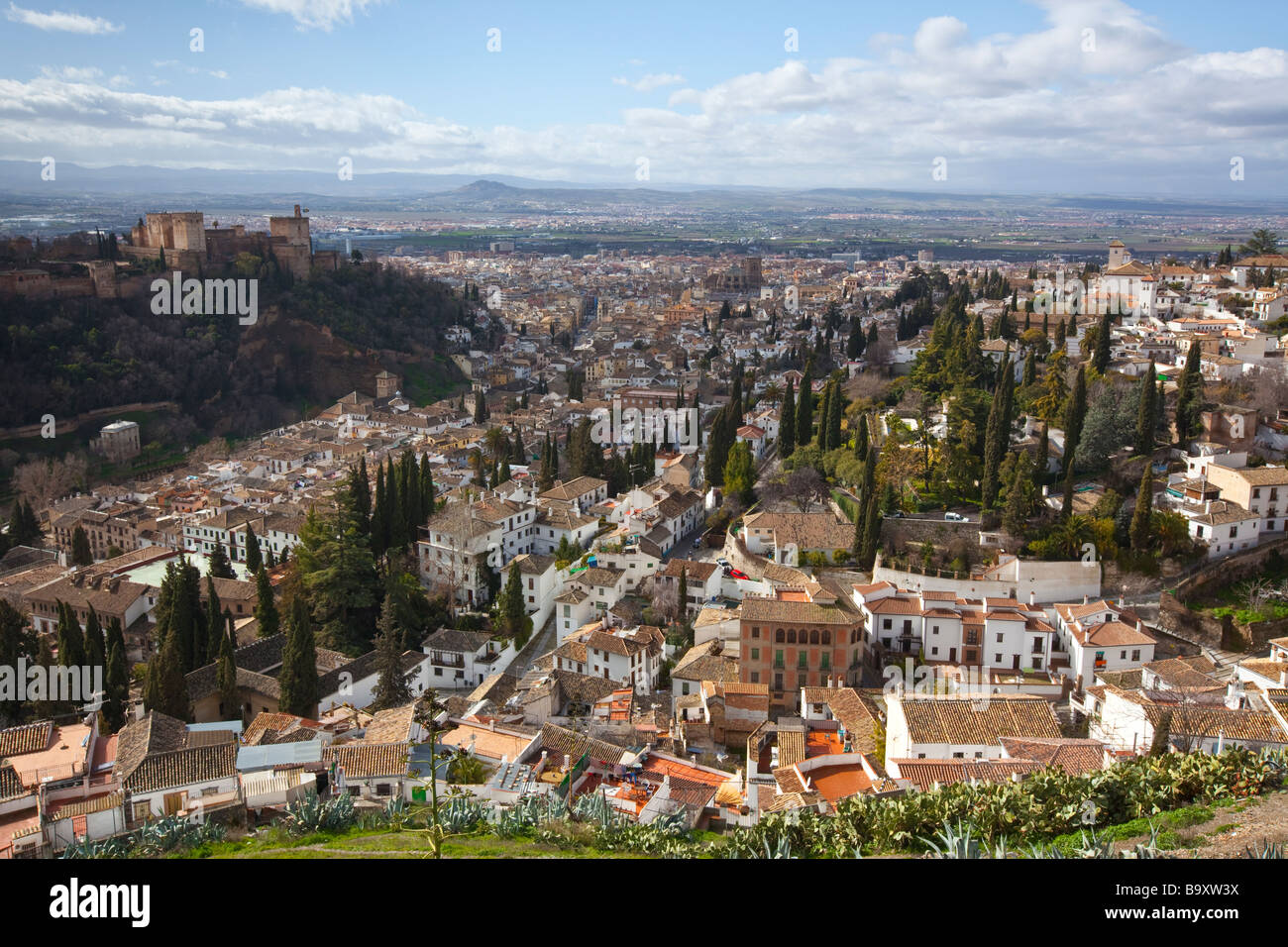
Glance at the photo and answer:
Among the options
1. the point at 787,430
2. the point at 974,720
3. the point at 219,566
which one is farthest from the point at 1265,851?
the point at 219,566

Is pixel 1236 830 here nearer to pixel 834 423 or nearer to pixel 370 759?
pixel 370 759

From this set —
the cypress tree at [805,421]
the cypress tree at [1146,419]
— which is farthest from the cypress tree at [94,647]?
the cypress tree at [1146,419]

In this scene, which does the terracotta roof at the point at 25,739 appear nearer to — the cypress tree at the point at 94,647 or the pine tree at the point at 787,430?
the cypress tree at the point at 94,647
